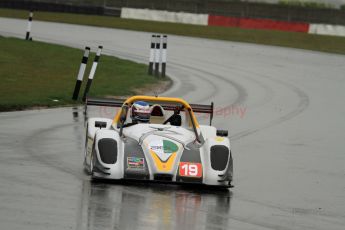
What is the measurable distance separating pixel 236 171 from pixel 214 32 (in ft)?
122

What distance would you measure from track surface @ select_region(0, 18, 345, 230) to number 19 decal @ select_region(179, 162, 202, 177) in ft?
0.75

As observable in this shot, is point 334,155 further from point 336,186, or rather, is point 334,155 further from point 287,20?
point 287,20

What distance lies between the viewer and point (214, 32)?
50.7 m

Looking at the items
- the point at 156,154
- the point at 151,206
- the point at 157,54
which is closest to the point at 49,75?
the point at 157,54

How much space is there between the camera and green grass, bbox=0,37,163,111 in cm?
2159

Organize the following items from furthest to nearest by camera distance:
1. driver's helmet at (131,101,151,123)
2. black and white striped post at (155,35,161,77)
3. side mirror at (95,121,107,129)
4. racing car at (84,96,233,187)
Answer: black and white striped post at (155,35,161,77), side mirror at (95,121,107,129), driver's helmet at (131,101,151,123), racing car at (84,96,233,187)

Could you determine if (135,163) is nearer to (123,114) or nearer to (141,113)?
(141,113)

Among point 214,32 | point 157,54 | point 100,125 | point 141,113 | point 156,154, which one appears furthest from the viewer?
point 214,32

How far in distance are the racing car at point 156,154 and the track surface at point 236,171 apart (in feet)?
0.59

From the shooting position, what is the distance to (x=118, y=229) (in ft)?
31.0

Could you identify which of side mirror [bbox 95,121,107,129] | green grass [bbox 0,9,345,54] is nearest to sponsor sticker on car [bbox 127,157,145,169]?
side mirror [bbox 95,121,107,129]

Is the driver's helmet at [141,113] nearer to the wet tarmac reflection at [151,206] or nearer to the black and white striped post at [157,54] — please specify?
the wet tarmac reflection at [151,206]

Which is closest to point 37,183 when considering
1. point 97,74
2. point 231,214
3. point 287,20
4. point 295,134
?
point 231,214

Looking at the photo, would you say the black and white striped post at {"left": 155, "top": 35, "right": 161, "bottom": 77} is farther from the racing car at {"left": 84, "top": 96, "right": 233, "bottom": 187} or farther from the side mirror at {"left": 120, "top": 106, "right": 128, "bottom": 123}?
the racing car at {"left": 84, "top": 96, "right": 233, "bottom": 187}
